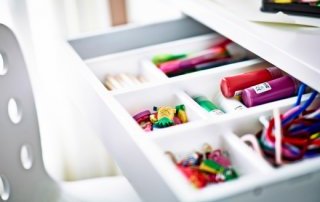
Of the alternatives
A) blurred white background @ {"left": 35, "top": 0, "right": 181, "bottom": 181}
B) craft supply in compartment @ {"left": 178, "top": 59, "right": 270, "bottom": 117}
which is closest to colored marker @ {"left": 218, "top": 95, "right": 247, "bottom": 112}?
craft supply in compartment @ {"left": 178, "top": 59, "right": 270, "bottom": 117}

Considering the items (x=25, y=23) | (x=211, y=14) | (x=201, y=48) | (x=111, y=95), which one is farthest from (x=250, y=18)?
(x=25, y=23)

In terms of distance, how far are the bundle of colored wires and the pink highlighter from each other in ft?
1.01

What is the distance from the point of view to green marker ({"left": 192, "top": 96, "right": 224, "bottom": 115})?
2.85 feet

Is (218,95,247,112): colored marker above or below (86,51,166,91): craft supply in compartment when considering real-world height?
below

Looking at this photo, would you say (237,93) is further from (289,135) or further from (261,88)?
(289,135)

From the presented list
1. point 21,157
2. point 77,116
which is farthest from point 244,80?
point 77,116

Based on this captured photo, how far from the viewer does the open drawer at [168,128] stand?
24.3 inches

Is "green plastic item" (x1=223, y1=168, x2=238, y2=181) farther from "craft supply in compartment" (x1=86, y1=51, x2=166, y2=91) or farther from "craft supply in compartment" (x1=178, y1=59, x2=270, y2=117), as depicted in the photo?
"craft supply in compartment" (x1=86, y1=51, x2=166, y2=91)

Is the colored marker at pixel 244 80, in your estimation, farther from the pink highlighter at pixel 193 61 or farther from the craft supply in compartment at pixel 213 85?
the pink highlighter at pixel 193 61

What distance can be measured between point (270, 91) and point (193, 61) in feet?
0.73

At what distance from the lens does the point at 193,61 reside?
106 centimetres

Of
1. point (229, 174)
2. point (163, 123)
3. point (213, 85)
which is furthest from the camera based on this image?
point (213, 85)

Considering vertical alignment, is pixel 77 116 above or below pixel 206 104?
below

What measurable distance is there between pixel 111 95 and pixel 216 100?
0.64ft
